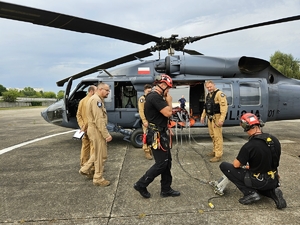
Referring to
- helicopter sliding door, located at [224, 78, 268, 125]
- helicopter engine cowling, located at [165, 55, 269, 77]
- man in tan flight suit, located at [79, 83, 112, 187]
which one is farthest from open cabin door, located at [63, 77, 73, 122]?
helicopter sliding door, located at [224, 78, 268, 125]

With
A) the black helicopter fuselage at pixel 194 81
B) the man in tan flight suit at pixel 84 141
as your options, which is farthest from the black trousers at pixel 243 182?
the black helicopter fuselage at pixel 194 81

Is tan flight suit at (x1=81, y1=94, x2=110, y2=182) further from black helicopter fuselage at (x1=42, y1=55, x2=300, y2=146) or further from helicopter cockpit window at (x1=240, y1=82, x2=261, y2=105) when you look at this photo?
helicopter cockpit window at (x1=240, y1=82, x2=261, y2=105)

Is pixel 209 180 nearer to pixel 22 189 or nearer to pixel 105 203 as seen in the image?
pixel 105 203

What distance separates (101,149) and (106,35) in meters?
3.17

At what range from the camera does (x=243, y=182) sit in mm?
3293

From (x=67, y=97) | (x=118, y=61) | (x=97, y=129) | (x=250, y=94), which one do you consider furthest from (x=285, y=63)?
(x=97, y=129)

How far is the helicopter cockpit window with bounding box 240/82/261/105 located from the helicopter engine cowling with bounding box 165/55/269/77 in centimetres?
52

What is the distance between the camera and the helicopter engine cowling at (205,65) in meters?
6.99

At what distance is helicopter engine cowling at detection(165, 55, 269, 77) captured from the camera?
699 cm

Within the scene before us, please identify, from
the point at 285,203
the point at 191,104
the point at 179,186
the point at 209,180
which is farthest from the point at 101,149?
the point at 191,104

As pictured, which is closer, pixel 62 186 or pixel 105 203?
pixel 105 203

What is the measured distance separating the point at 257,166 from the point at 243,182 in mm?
334

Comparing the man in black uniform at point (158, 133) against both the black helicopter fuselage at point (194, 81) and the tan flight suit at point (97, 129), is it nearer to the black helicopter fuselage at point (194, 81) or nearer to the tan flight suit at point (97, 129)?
the tan flight suit at point (97, 129)

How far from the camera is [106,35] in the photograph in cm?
589
